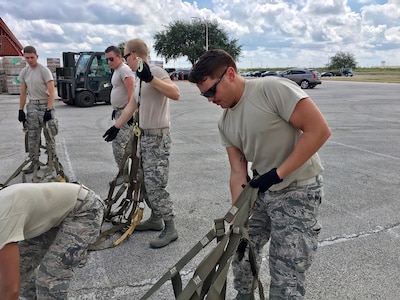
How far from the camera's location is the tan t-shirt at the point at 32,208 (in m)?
1.70

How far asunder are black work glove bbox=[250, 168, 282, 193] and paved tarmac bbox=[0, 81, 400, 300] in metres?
1.17

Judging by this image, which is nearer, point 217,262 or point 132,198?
point 217,262

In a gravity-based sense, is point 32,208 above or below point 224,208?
above

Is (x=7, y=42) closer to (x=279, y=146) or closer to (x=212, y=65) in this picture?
(x=212, y=65)

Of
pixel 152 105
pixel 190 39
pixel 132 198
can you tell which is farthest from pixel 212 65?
pixel 190 39

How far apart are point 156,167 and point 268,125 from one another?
5.36ft

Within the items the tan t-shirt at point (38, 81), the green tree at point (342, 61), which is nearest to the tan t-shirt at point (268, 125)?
the tan t-shirt at point (38, 81)

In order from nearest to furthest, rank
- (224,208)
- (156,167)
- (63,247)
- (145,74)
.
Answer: (63,247), (145,74), (156,167), (224,208)

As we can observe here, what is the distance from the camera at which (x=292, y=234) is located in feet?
6.48

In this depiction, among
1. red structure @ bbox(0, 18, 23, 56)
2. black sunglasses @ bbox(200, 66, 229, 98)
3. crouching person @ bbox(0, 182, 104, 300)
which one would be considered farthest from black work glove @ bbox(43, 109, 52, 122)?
red structure @ bbox(0, 18, 23, 56)

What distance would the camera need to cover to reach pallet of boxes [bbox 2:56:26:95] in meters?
21.2

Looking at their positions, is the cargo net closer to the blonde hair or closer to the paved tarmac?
the paved tarmac

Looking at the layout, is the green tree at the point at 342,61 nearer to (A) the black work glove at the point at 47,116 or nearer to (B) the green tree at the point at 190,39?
(B) the green tree at the point at 190,39

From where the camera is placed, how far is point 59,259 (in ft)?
6.78
